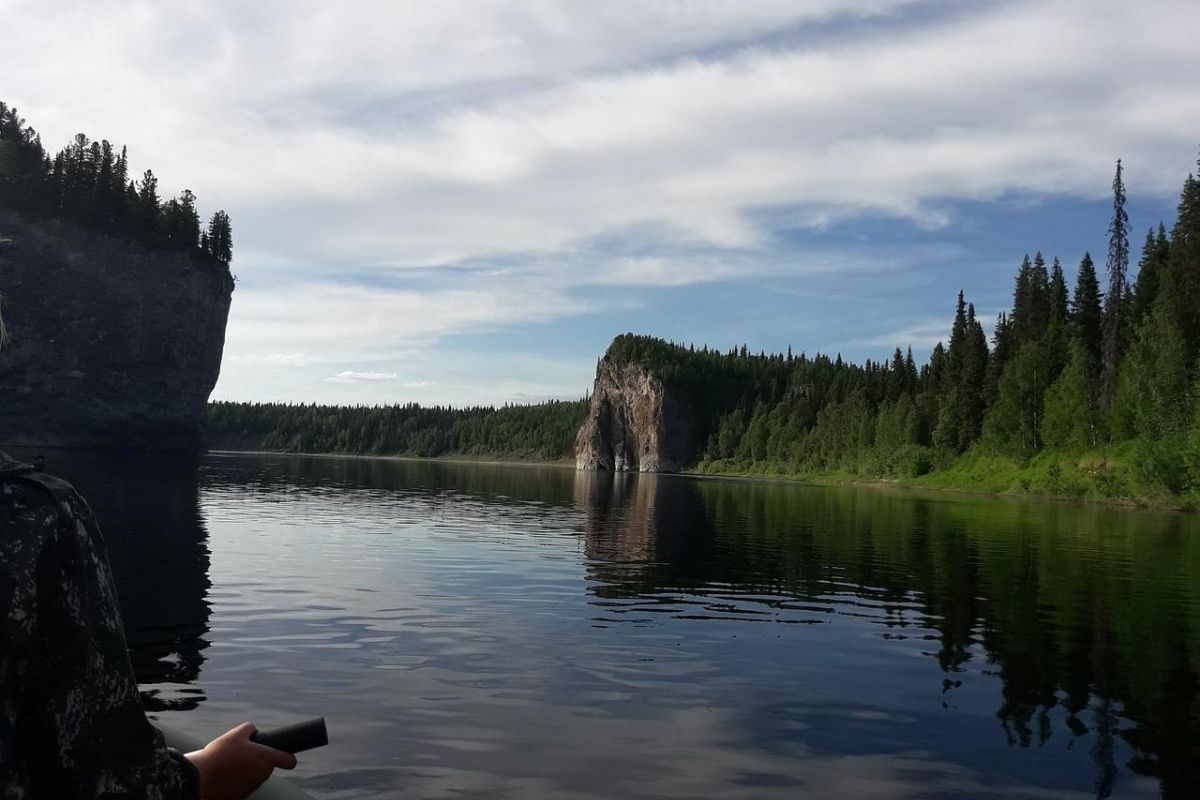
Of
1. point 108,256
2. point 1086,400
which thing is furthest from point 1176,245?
point 108,256

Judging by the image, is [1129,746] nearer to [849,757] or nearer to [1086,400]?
[849,757]

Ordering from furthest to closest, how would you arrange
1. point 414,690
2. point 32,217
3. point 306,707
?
point 32,217 → point 414,690 → point 306,707

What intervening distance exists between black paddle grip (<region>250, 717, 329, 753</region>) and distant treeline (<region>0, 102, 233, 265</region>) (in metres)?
189

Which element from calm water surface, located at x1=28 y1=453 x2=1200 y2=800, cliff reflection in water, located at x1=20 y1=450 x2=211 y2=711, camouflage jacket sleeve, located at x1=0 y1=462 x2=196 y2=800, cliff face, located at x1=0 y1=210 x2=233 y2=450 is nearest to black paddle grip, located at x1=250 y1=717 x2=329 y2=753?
camouflage jacket sleeve, located at x1=0 y1=462 x2=196 y2=800

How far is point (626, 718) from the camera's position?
14.0m

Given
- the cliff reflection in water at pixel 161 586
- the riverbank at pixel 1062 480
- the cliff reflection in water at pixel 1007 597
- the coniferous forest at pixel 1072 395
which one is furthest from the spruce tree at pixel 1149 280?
the cliff reflection in water at pixel 161 586

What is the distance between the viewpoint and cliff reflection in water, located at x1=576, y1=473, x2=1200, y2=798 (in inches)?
577

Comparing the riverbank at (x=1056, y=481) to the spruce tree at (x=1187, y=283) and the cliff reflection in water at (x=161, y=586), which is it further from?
the cliff reflection in water at (x=161, y=586)

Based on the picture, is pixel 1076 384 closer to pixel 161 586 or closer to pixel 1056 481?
pixel 1056 481

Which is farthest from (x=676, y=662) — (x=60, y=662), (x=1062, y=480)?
(x=1062, y=480)

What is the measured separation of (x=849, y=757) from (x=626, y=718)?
10.9ft

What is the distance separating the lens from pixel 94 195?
566 ft

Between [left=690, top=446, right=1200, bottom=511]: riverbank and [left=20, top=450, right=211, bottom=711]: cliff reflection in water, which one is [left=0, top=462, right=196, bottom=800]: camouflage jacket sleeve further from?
[left=690, top=446, right=1200, bottom=511]: riverbank

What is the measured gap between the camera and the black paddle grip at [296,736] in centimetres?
429
